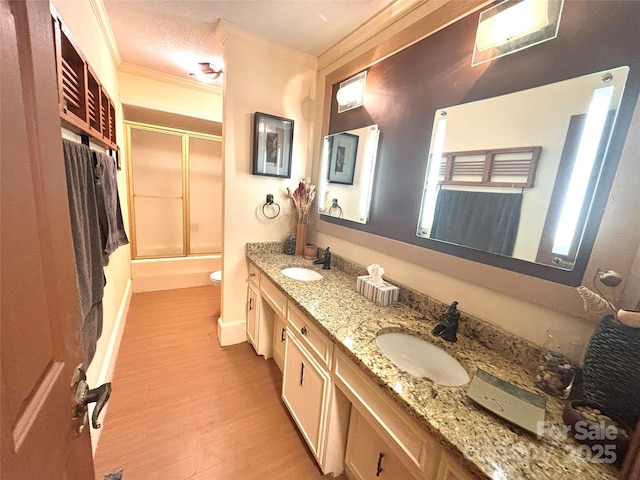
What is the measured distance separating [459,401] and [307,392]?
823mm

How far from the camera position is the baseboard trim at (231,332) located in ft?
7.54

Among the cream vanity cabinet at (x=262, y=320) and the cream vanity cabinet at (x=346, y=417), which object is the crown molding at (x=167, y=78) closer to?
the cream vanity cabinet at (x=262, y=320)

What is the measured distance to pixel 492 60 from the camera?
1.08 metres

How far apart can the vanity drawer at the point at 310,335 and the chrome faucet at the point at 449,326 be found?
49cm

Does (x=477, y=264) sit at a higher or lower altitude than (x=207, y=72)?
lower

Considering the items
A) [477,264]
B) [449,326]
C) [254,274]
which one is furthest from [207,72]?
[449,326]

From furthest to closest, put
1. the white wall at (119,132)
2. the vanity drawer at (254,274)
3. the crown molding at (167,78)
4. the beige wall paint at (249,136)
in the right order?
the crown molding at (167,78) < the vanity drawer at (254,274) < the beige wall paint at (249,136) < the white wall at (119,132)

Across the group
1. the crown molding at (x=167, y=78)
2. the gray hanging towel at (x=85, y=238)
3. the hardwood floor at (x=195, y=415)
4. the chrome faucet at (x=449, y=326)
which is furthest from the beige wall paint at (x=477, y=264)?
the crown molding at (x=167, y=78)

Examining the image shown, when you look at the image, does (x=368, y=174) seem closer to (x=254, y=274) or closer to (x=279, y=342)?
(x=254, y=274)

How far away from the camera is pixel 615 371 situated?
690 mm

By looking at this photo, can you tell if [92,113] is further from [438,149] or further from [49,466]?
[438,149]

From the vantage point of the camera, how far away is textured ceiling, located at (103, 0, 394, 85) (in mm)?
1562


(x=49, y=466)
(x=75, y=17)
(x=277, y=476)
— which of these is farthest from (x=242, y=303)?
(x=75, y=17)

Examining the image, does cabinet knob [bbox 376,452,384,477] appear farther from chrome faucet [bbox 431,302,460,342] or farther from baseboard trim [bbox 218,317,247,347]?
baseboard trim [bbox 218,317,247,347]
